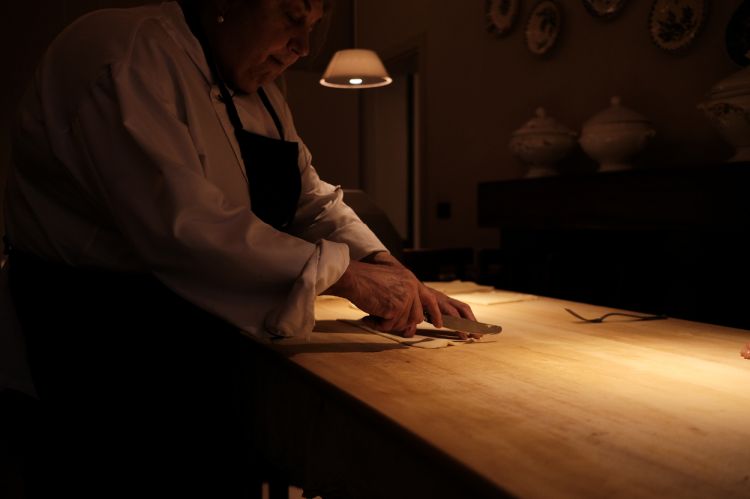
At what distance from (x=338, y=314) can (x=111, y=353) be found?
0.48 meters

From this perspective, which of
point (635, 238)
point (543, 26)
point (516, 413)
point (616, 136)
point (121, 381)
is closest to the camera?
point (516, 413)

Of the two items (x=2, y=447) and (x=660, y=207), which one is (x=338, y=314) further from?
(x=660, y=207)

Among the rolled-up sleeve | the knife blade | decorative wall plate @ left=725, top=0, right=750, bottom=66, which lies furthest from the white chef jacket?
decorative wall plate @ left=725, top=0, right=750, bottom=66

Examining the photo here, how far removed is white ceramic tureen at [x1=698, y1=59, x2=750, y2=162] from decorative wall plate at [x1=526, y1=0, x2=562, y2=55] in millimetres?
1356

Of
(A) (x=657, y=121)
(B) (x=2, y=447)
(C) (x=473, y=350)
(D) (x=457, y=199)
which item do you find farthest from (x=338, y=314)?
(D) (x=457, y=199)

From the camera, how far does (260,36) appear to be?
1.14 metres

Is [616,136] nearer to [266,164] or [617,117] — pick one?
[617,117]

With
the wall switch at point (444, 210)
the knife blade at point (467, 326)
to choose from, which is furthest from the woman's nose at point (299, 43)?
the wall switch at point (444, 210)

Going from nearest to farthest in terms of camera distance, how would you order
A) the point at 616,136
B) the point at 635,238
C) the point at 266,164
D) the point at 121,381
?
the point at 121,381 < the point at 266,164 < the point at 635,238 < the point at 616,136

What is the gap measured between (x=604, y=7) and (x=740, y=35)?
2.59 ft

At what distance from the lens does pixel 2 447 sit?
1.16 metres

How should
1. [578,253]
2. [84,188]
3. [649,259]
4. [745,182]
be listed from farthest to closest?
[578,253] → [649,259] → [745,182] → [84,188]

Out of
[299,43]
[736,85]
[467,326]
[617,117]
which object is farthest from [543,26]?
[467,326]

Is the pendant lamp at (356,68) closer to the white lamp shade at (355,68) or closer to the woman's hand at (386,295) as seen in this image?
the white lamp shade at (355,68)
